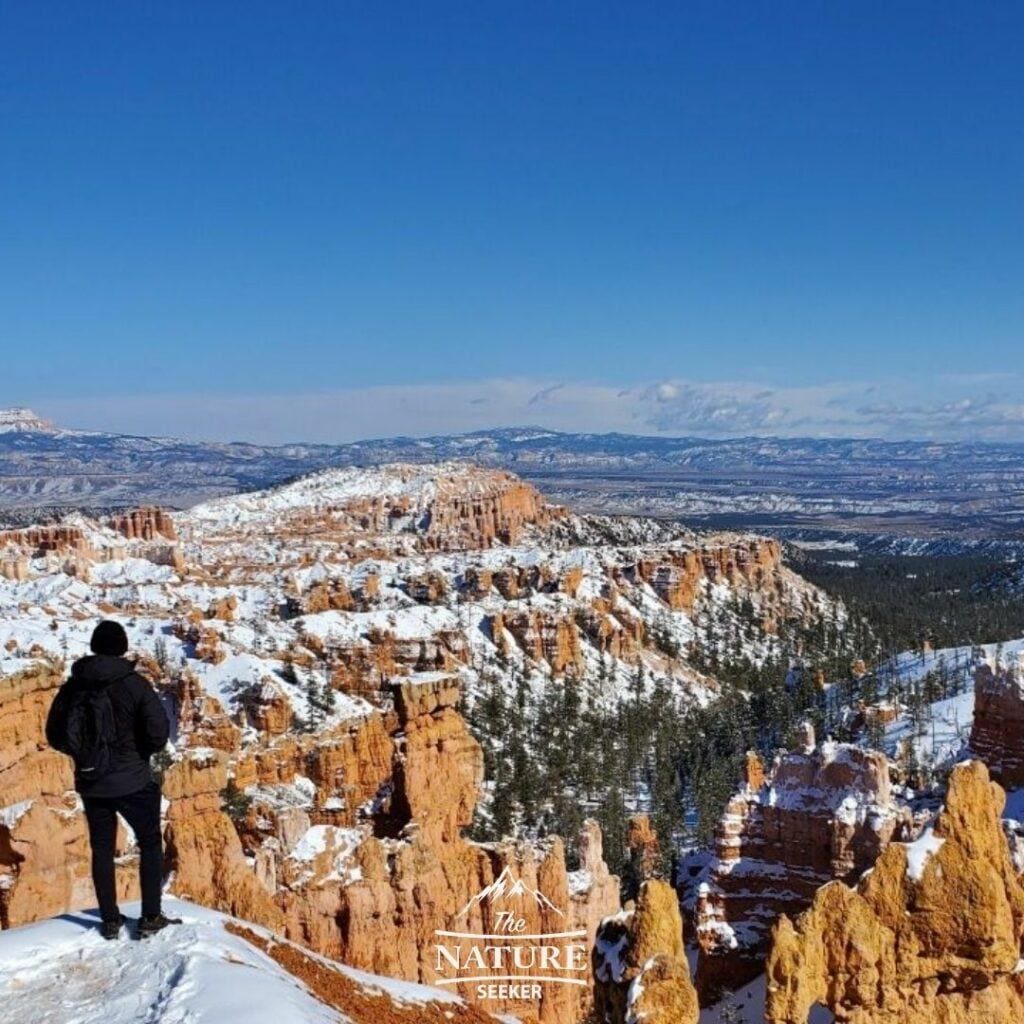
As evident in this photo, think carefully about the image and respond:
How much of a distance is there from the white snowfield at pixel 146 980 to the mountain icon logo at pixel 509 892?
11.9m

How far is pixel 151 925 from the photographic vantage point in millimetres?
11461

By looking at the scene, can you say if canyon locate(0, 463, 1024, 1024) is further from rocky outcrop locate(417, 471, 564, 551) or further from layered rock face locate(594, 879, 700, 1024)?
rocky outcrop locate(417, 471, 564, 551)

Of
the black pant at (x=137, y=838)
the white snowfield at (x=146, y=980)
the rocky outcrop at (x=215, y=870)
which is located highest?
the black pant at (x=137, y=838)

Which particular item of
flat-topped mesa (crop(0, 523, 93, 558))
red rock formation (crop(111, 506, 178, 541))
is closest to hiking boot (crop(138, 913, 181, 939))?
flat-topped mesa (crop(0, 523, 93, 558))

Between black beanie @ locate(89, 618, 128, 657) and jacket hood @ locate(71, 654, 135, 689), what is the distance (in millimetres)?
73

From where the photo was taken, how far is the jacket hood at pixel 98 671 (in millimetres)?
10961

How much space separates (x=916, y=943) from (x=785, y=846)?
877 centimetres

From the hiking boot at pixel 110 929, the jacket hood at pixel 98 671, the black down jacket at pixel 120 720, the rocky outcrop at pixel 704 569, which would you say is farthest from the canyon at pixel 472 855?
the rocky outcrop at pixel 704 569

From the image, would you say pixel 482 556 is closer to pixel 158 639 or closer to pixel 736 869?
pixel 158 639

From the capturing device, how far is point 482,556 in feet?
415

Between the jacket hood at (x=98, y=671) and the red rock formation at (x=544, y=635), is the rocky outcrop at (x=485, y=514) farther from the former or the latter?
the jacket hood at (x=98, y=671)

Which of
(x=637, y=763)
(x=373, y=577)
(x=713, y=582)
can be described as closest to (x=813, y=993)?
(x=637, y=763)

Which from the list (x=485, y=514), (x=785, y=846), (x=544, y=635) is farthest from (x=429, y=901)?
(x=485, y=514)

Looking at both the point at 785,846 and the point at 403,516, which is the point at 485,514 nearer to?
the point at 403,516
